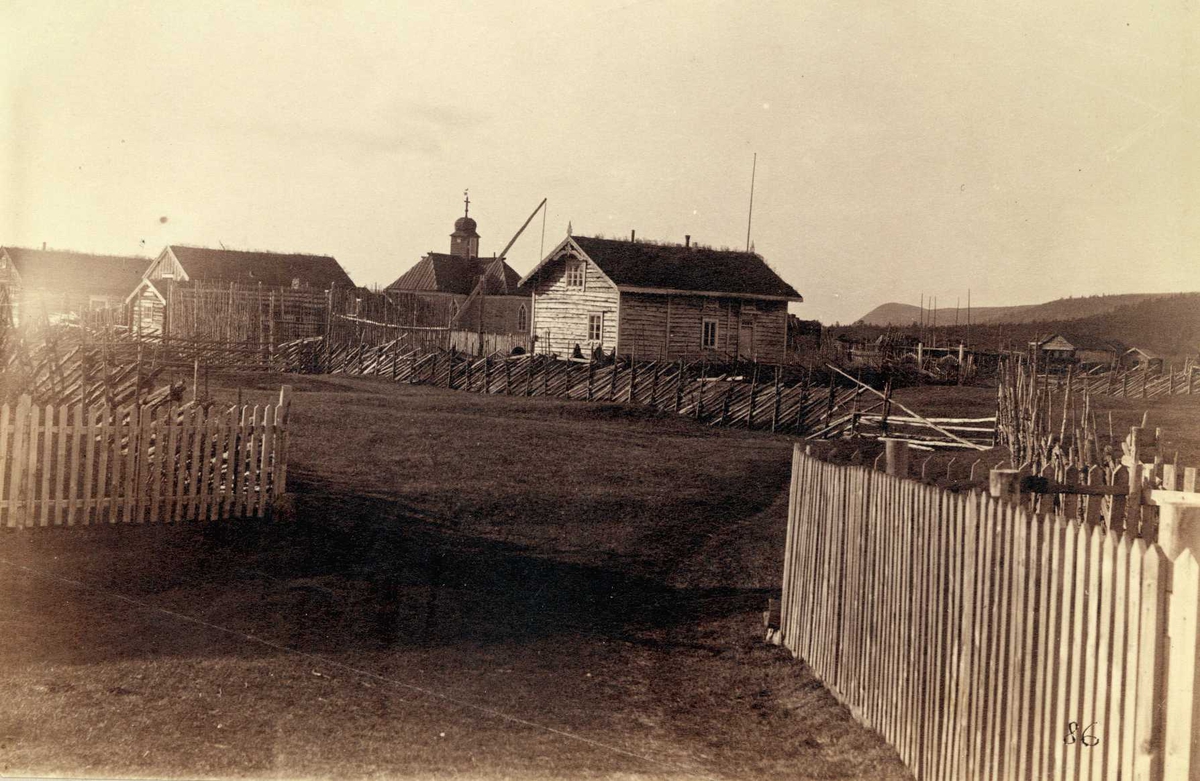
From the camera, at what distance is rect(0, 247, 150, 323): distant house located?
63469mm

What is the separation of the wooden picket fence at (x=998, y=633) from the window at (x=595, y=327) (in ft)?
A: 108

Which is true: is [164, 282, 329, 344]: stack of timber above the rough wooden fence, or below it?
above

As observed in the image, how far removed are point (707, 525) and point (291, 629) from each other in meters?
6.12

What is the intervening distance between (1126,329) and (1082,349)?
16593 millimetres

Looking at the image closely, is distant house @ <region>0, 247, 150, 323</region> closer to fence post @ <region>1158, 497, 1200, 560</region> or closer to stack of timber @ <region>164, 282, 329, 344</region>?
stack of timber @ <region>164, 282, 329, 344</region>

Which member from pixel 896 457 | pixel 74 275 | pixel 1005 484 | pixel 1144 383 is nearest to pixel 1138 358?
pixel 1144 383

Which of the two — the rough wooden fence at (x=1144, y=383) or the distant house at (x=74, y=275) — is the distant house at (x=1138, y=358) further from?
the distant house at (x=74, y=275)

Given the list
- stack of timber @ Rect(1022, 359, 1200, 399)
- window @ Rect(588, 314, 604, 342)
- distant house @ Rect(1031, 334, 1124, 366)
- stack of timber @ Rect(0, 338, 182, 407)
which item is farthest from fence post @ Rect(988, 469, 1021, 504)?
distant house @ Rect(1031, 334, 1124, 366)

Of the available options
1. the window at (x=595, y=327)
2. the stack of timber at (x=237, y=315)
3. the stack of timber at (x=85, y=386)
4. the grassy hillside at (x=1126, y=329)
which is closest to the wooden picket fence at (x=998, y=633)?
the stack of timber at (x=85, y=386)

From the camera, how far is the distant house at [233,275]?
5525cm

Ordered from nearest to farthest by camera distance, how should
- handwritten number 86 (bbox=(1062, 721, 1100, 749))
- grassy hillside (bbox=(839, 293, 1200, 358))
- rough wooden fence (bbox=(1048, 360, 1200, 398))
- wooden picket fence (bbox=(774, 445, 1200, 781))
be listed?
1. wooden picket fence (bbox=(774, 445, 1200, 781))
2. handwritten number 86 (bbox=(1062, 721, 1100, 749))
3. rough wooden fence (bbox=(1048, 360, 1200, 398))
4. grassy hillside (bbox=(839, 293, 1200, 358))

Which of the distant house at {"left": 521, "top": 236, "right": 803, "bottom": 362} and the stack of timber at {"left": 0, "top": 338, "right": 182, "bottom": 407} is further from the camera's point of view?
the distant house at {"left": 521, "top": 236, "right": 803, "bottom": 362}

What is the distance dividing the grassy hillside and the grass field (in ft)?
182

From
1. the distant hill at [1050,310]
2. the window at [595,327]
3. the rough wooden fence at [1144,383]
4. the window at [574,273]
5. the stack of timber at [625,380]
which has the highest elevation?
the distant hill at [1050,310]
